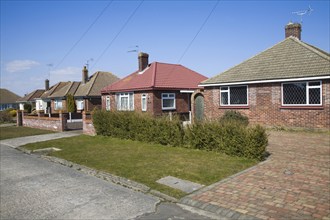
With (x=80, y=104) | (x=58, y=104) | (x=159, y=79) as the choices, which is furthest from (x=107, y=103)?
(x=58, y=104)

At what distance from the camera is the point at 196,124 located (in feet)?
37.7

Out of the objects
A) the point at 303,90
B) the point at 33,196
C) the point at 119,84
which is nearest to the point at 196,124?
the point at 33,196

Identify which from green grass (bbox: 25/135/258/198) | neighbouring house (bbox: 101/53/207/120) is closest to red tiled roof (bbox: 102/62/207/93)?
neighbouring house (bbox: 101/53/207/120)

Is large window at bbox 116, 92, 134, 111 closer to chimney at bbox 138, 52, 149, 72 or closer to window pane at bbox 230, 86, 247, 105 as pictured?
chimney at bbox 138, 52, 149, 72

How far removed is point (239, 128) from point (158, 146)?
4217mm

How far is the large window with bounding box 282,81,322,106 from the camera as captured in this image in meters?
16.1

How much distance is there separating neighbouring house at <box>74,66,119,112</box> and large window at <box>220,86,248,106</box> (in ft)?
64.1

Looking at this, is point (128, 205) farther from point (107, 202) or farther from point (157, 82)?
point (157, 82)

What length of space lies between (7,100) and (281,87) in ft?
233

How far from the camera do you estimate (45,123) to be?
2506 cm

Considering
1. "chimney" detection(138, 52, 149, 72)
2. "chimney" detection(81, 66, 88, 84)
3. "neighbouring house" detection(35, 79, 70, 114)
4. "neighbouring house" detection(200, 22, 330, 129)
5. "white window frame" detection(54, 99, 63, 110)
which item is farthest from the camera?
"neighbouring house" detection(35, 79, 70, 114)

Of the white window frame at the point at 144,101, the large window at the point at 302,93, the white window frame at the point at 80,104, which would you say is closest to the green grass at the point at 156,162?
the large window at the point at 302,93

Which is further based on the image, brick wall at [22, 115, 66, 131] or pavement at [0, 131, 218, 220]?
brick wall at [22, 115, 66, 131]

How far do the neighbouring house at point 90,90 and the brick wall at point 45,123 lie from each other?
852cm
